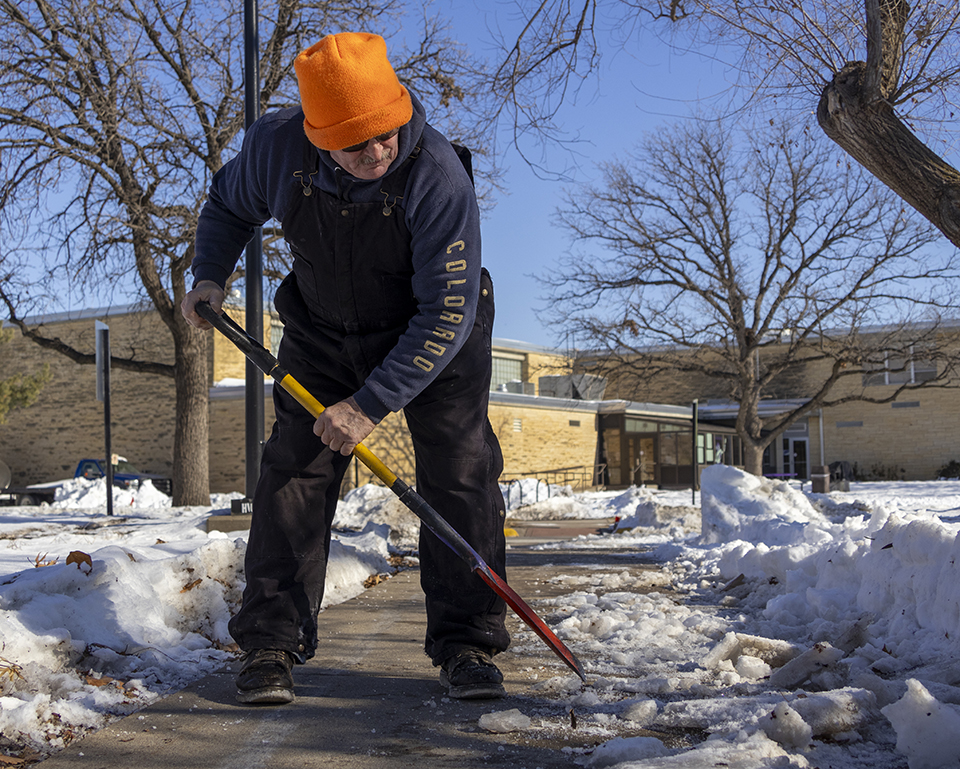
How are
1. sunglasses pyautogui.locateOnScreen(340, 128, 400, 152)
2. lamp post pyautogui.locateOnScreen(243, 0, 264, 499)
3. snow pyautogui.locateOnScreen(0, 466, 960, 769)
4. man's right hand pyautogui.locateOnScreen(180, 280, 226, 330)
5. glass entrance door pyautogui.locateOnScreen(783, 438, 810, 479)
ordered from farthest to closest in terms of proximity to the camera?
glass entrance door pyautogui.locateOnScreen(783, 438, 810, 479)
lamp post pyautogui.locateOnScreen(243, 0, 264, 499)
man's right hand pyautogui.locateOnScreen(180, 280, 226, 330)
sunglasses pyautogui.locateOnScreen(340, 128, 400, 152)
snow pyautogui.locateOnScreen(0, 466, 960, 769)

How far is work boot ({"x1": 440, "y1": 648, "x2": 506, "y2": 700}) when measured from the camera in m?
2.66

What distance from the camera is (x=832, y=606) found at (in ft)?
12.3

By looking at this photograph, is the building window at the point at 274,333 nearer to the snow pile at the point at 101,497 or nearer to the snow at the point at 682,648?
Answer: the snow pile at the point at 101,497

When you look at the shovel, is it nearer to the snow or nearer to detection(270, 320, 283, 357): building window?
the snow

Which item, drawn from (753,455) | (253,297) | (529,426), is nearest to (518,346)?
(529,426)

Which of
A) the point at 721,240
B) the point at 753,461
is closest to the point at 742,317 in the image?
the point at 721,240

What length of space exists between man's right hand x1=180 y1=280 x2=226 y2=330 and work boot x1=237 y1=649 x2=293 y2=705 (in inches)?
45.3

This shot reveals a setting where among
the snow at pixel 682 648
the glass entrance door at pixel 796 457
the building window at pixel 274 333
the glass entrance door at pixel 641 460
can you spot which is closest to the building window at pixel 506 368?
the glass entrance door at pixel 641 460

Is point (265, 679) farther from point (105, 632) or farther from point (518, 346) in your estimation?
point (518, 346)

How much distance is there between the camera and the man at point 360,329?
2570 mm

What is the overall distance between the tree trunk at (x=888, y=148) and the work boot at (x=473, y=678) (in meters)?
3.48

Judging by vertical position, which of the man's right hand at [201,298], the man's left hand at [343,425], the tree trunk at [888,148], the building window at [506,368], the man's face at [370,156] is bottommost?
the man's left hand at [343,425]

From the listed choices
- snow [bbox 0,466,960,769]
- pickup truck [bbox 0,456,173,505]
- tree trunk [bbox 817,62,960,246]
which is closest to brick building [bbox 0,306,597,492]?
pickup truck [bbox 0,456,173,505]

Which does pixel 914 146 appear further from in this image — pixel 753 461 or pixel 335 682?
pixel 753 461
